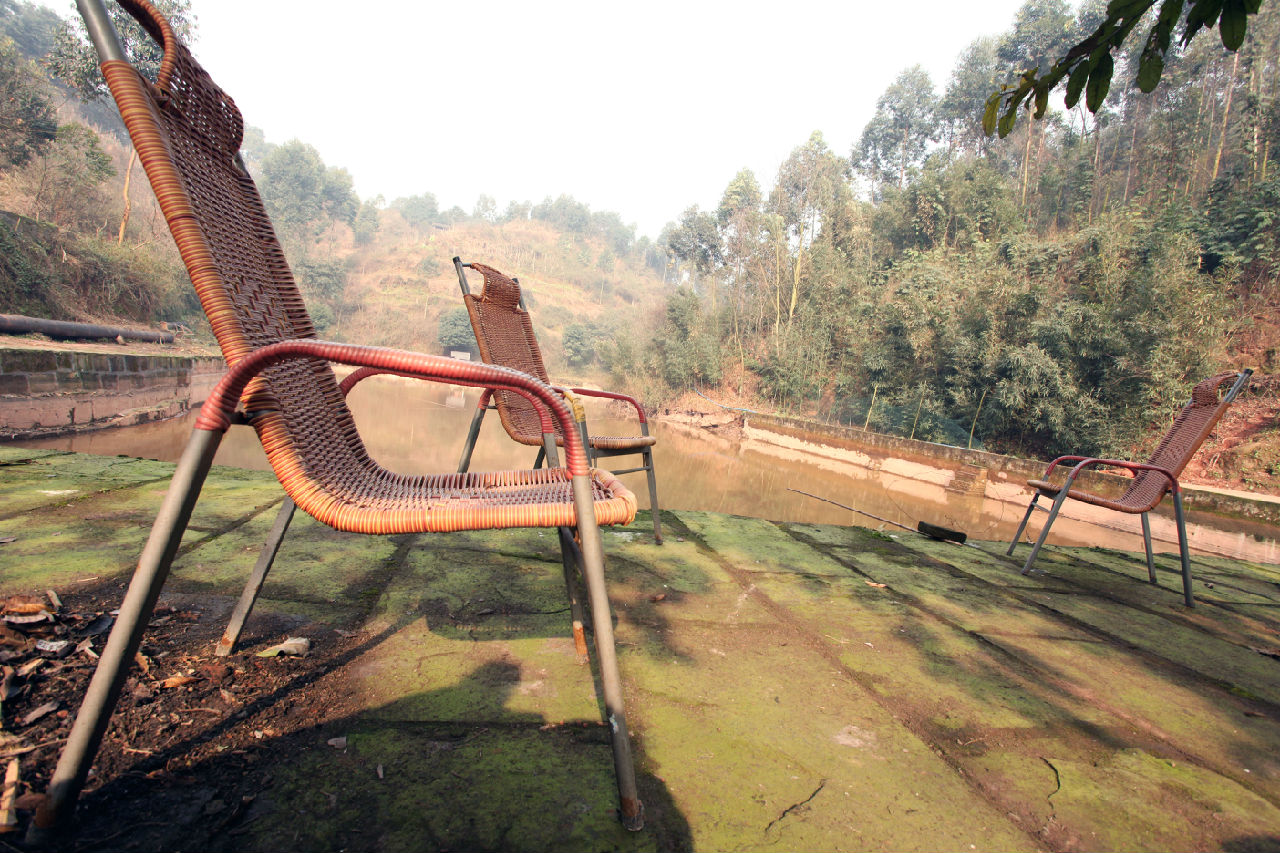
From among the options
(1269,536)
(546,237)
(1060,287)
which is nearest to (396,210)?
(546,237)

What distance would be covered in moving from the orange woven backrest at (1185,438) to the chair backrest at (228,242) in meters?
3.05

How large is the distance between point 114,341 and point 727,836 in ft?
52.2

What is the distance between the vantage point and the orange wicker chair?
2.42 feet

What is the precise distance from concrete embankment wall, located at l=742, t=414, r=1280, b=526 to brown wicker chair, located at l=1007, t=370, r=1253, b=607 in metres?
5.22

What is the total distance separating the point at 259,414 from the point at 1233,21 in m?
2.11

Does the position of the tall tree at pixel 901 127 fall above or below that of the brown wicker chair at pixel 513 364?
above

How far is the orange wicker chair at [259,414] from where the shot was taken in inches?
29.1

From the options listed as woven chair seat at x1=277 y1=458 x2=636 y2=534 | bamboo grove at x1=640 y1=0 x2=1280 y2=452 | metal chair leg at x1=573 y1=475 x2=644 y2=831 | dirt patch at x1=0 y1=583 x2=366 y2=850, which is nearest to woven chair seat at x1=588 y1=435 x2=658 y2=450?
woven chair seat at x1=277 y1=458 x2=636 y2=534

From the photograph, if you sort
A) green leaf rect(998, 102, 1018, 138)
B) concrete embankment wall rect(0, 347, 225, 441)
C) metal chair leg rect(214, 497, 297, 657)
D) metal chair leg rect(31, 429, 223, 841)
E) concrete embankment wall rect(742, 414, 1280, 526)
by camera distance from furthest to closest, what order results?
concrete embankment wall rect(742, 414, 1280, 526)
concrete embankment wall rect(0, 347, 225, 441)
green leaf rect(998, 102, 1018, 138)
metal chair leg rect(214, 497, 297, 657)
metal chair leg rect(31, 429, 223, 841)

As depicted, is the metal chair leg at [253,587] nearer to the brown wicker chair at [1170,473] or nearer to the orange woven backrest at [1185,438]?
the brown wicker chair at [1170,473]

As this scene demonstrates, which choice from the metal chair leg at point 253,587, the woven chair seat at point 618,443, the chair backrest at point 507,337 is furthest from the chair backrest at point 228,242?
the woven chair seat at point 618,443

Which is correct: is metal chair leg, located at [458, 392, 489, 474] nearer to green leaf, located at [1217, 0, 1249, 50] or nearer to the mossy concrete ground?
the mossy concrete ground

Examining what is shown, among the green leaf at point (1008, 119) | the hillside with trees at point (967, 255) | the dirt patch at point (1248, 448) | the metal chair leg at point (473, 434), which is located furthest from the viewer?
the hillside with trees at point (967, 255)

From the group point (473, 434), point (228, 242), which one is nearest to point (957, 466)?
point (473, 434)
